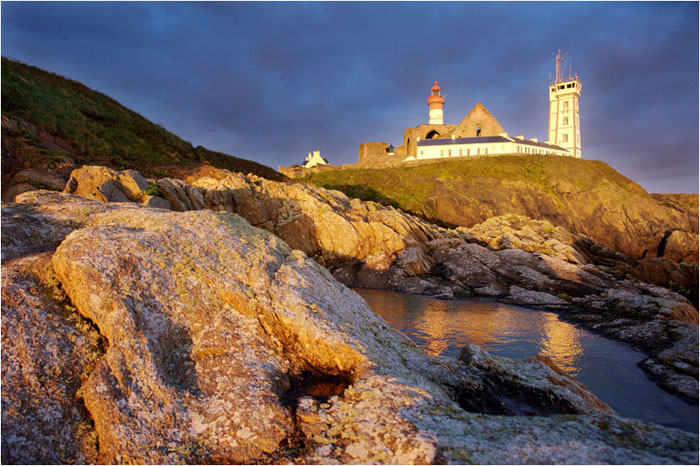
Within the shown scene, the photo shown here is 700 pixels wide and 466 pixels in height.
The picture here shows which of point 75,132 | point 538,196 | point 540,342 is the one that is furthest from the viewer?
point 538,196

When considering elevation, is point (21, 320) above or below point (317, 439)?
above

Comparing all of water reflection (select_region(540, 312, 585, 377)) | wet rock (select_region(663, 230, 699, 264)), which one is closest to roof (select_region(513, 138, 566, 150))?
wet rock (select_region(663, 230, 699, 264))

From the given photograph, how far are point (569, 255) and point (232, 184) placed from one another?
1333 inches

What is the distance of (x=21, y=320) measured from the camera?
4.63m

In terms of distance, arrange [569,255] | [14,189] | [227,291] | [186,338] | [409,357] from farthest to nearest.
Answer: [569,255] → [14,189] → [409,357] → [227,291] → [186,338]

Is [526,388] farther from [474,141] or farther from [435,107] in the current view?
[435,107]

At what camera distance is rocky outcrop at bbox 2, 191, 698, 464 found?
4.14m

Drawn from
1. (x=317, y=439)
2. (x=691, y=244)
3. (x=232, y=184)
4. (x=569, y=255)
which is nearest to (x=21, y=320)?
(x=317, y=439)

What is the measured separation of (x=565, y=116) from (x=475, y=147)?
1392 inches

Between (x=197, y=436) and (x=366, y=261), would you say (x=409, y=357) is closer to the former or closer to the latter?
(x=197, y=436)

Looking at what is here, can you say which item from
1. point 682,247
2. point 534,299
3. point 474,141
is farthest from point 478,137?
point 534,299

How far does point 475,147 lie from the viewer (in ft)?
303

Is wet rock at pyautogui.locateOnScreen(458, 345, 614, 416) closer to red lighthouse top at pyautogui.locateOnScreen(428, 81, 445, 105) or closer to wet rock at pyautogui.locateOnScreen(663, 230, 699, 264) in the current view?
wet rock at pyautogui.locateOnScreen(663, 230, 699, 264)

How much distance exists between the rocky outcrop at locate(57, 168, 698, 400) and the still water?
8.40 feet
